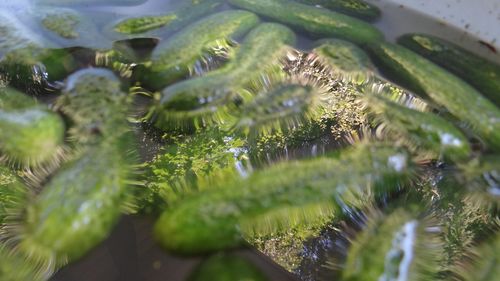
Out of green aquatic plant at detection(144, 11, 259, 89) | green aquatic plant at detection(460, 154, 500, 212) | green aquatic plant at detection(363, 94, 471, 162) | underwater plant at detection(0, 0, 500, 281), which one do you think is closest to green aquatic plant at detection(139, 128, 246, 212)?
underwater plant at detection(0, 0, 500, 281)

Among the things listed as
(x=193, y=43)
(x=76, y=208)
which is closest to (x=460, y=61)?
(x=193, y=43)

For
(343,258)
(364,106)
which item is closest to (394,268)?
(343,258)

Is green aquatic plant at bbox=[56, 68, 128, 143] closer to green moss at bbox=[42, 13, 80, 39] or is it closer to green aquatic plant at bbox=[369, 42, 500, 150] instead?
green moss at bbox=[42, 13, 80, 39]

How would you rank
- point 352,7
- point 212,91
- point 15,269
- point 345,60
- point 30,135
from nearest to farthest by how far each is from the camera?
1. point 15,269
2. point 30,135
3. point 212,91
4. point 345,60
5. point 352,7

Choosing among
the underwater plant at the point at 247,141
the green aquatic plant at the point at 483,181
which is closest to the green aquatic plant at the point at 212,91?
the underwater plant at the point at 247,141

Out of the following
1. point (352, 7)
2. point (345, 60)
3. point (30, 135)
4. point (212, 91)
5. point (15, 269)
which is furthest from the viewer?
point (352, 7)

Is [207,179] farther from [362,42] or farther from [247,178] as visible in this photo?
[362,42]

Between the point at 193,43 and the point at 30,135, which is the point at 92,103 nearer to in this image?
the point at 30,135

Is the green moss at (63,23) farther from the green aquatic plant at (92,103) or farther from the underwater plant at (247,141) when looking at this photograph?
the green aquatic plant at (92,103)
